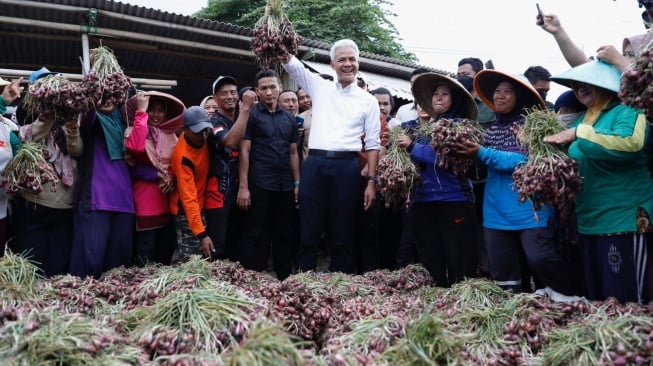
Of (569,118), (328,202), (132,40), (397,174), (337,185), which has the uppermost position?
(132,40)

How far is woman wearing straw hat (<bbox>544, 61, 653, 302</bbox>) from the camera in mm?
3117

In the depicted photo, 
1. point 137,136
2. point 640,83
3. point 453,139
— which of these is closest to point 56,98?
point 137,136

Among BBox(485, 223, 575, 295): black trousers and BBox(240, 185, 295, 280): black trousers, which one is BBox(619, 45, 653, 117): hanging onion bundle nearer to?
BBox(485, 223, 575, 295): black trousers

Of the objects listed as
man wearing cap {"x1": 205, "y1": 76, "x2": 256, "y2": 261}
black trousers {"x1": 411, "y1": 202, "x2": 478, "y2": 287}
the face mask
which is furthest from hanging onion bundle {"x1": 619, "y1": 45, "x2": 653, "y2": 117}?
man wearing cap {"x1": 205, "y1": 76, "x2": 256, "y2": 261}

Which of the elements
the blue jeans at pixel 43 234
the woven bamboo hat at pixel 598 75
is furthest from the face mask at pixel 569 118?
the blue jeans at pixel 43 234

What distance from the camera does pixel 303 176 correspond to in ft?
15.2

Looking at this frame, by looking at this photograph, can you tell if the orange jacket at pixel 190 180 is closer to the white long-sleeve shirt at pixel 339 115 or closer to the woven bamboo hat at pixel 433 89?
the white long-sleeve shirt at pixel 339 115

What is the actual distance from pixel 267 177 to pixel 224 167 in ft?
1.39

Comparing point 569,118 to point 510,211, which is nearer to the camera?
point 510,211

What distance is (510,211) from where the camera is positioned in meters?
3.68

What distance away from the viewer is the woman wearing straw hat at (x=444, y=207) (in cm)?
409

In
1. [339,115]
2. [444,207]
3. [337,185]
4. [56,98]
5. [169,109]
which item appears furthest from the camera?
[169,109]

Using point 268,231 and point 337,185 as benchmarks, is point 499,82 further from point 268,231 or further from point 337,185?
point 268,231

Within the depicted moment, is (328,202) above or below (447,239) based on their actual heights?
above
